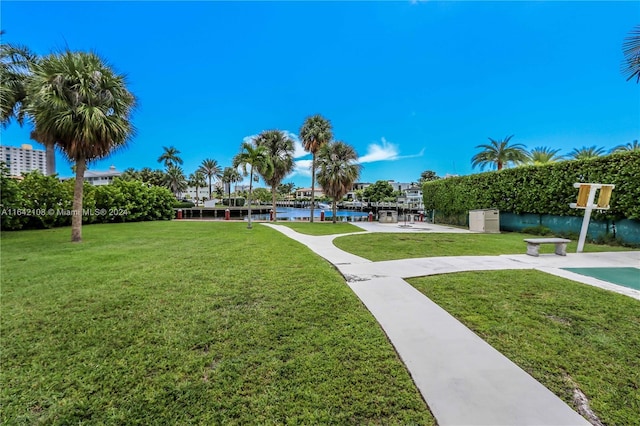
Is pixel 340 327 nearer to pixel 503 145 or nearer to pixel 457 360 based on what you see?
pixel 457 360

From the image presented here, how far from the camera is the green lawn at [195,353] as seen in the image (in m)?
1.97

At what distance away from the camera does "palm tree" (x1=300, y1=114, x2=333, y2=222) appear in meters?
21.3

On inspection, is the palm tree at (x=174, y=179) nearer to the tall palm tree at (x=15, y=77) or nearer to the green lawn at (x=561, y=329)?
the tall palm tree at (x=15, y=77)

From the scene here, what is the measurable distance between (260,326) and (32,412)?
6.34ft

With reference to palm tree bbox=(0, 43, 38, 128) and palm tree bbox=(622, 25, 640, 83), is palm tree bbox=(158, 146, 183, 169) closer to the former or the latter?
palm tree bbox=(0, 43, 38, 128)

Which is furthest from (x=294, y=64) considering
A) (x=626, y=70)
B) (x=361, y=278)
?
(x=361, y=278)

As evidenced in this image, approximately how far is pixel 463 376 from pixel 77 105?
12670 mm

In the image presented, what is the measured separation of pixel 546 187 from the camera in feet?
41.1

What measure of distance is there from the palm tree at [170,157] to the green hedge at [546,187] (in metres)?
46.6

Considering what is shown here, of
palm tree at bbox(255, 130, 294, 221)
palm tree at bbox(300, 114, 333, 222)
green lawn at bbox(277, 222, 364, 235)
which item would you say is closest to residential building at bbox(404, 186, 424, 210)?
palm tree at bbox(300, 114, 333, 222)

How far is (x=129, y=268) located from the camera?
19.6 ft

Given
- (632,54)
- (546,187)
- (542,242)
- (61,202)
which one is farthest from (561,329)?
(61,202)

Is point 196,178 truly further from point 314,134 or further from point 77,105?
point 77,105

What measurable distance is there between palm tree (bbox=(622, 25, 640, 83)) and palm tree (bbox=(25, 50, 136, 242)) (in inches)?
588
